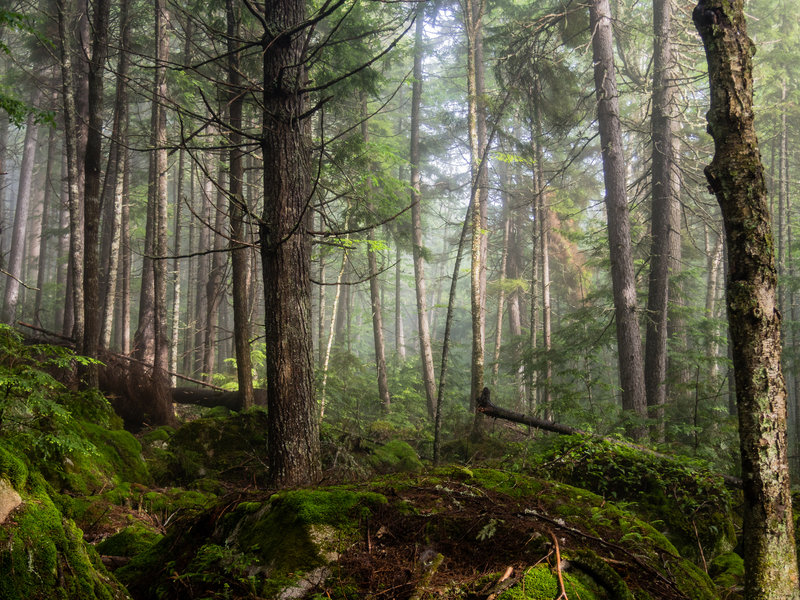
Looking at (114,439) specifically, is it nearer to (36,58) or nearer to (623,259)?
(623,259)

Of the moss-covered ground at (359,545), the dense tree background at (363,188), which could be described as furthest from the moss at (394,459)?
the moss-covered ground at (359,545)

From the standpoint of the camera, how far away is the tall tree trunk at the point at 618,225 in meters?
9.93

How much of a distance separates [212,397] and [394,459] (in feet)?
17.2

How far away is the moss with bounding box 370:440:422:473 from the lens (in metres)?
8.00

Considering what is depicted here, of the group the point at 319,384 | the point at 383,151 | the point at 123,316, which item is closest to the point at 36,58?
the point at 123,316

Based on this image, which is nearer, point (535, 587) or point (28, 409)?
point (535, 587)

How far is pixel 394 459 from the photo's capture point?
329 inches

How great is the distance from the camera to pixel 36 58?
1612 cm

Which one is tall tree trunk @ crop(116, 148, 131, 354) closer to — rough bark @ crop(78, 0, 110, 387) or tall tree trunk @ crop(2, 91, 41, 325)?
rough bark @ crop(78, 0, 110, 387)

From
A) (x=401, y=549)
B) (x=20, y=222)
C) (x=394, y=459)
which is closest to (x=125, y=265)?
(x=20, y=222)

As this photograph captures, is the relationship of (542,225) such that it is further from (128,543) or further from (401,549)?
(128,543)

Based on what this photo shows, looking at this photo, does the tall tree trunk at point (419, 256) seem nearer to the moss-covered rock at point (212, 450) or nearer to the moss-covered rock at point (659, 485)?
the moss-covered rock at point (212, 450)

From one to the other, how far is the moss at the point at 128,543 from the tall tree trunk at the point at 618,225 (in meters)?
8.98

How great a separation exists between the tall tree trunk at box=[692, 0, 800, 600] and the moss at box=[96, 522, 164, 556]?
408 cm
